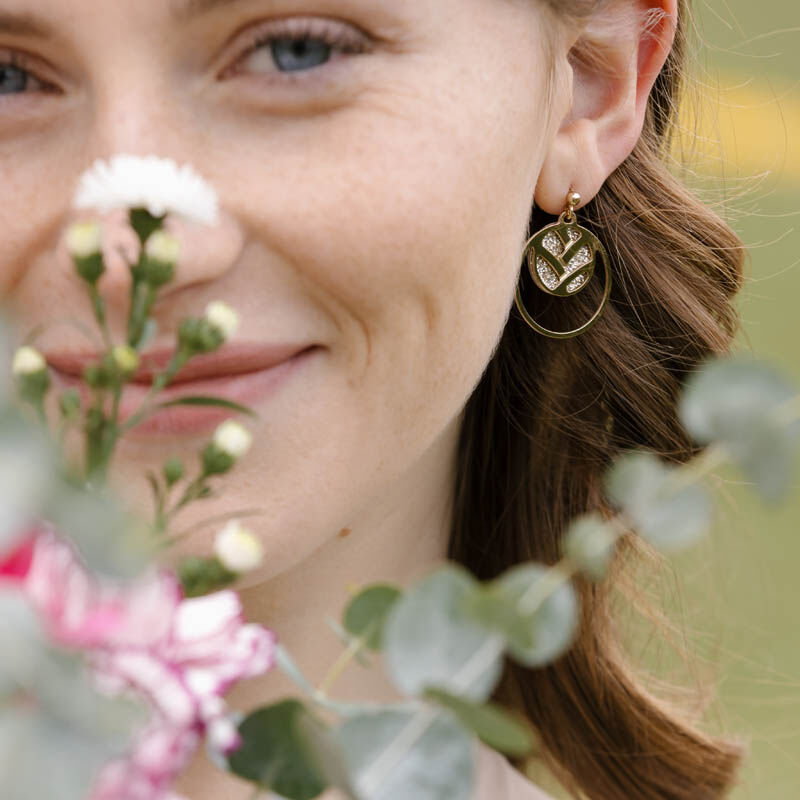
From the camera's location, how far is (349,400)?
794mm

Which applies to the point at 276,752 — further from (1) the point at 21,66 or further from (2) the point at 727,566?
(2) the point at 727,566

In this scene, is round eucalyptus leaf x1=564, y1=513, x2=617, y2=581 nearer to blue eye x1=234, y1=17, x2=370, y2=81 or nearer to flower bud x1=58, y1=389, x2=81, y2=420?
flower bud x1=58, y1=389, x2=81, y2=420

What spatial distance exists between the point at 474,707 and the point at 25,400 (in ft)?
0.44

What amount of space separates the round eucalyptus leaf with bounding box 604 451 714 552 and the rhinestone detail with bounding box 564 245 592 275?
0.76m

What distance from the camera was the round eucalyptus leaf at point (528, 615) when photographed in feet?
0.88

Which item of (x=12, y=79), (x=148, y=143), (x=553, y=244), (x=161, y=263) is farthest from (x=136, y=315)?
(x=553, y=244)

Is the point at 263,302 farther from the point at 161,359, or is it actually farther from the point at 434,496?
the point at 434,496

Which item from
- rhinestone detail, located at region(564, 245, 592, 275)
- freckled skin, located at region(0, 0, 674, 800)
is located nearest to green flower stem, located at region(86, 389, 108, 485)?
freckled skin, located at region(0, 0, 674, 800)

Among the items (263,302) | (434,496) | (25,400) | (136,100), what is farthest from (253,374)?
(25,400)

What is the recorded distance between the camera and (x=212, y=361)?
768 mm

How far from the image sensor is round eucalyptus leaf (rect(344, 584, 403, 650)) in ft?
1.08

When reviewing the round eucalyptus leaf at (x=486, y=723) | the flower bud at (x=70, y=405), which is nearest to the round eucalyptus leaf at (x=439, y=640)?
the round eucalyptus leaf at (x=486, y=723)

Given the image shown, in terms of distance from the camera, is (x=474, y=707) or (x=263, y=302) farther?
(x=263, y=302)

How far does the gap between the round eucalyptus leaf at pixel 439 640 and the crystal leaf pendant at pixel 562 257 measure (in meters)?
0.73
